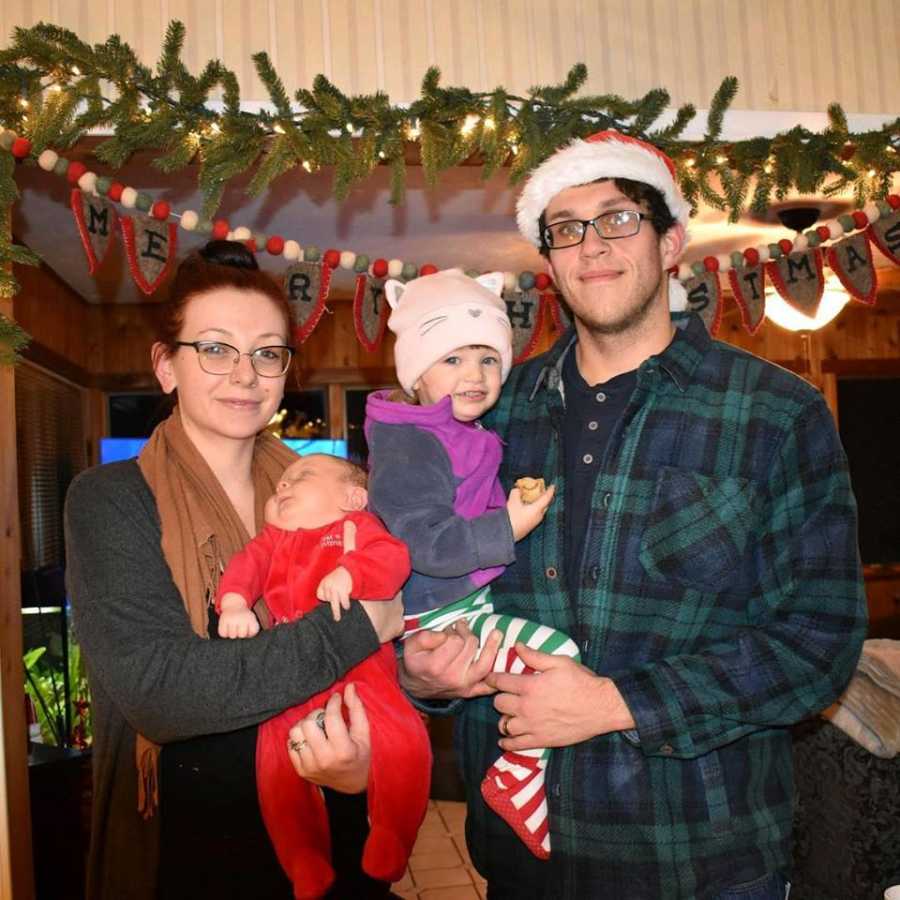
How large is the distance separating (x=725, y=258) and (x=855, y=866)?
2.08m

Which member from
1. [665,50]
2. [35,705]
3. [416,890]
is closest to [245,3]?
[665,50]

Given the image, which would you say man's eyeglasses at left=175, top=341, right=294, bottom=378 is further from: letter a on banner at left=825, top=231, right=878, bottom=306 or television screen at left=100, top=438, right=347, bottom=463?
television screen at left=100, top=438, right=347, bottom=463

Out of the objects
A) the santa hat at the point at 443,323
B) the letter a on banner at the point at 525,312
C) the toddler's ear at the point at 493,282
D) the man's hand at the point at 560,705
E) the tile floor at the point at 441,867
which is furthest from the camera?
the tile floor at the point at 441,867

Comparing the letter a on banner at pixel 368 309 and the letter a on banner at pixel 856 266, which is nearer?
the letter a on banner at pixel 368 309

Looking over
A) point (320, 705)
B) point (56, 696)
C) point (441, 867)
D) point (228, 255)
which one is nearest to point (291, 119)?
point (228, 255)

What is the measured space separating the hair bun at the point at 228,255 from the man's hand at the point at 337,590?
635 millimetres

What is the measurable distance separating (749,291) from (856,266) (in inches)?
15.4

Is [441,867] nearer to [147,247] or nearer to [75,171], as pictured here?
[147,247]

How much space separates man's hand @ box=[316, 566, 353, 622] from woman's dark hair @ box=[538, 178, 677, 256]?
79 centimetres

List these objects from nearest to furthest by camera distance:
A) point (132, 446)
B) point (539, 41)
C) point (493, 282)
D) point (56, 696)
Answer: point (493, 282) < point (539, 41) < point (56, 696) < point (132, 446)

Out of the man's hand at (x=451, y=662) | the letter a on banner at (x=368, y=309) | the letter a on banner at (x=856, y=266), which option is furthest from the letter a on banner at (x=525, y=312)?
the man's hand at (x=451, y=662)

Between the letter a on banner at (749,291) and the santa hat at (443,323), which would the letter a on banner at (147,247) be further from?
the letter a on banner at (749,291)

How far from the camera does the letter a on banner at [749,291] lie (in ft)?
11.6

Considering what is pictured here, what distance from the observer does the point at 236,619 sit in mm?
1623
